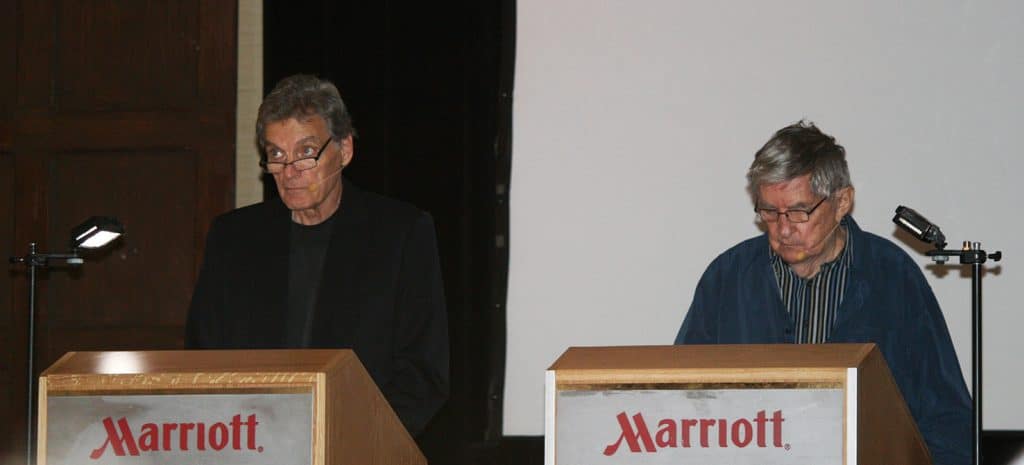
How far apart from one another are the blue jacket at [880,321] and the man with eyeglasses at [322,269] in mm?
624

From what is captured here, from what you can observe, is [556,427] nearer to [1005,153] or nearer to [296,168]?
[296,168]

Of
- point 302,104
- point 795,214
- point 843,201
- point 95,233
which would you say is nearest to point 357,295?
point 302,104

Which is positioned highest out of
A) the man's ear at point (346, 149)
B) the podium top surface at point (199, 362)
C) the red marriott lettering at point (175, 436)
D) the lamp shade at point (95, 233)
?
the man's ear at point (346, 149)

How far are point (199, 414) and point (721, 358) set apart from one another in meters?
0.79

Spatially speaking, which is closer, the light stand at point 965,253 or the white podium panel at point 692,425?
the white podium panel at point 692,425

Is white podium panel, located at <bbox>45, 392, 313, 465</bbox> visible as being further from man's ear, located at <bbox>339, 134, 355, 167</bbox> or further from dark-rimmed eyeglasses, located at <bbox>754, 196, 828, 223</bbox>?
dark-rimmed eyeglasses, located at <bbox>754, 196, 828, 223</bbox>

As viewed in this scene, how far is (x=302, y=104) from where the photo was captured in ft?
10.2

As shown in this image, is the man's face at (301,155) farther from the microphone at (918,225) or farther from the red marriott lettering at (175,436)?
the microphone at (918,225)

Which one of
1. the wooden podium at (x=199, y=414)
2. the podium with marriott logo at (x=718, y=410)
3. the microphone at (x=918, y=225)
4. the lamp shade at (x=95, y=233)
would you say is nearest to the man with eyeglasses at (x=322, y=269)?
the lamp shade at (x=95, y=233)

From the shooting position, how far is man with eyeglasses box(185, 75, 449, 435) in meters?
2.96

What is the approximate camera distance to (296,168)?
121 inches

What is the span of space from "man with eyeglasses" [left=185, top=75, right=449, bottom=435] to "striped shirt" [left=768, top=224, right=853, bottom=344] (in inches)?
30.9

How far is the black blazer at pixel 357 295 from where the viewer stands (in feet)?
9.67

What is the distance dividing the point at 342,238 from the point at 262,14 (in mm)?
1928
